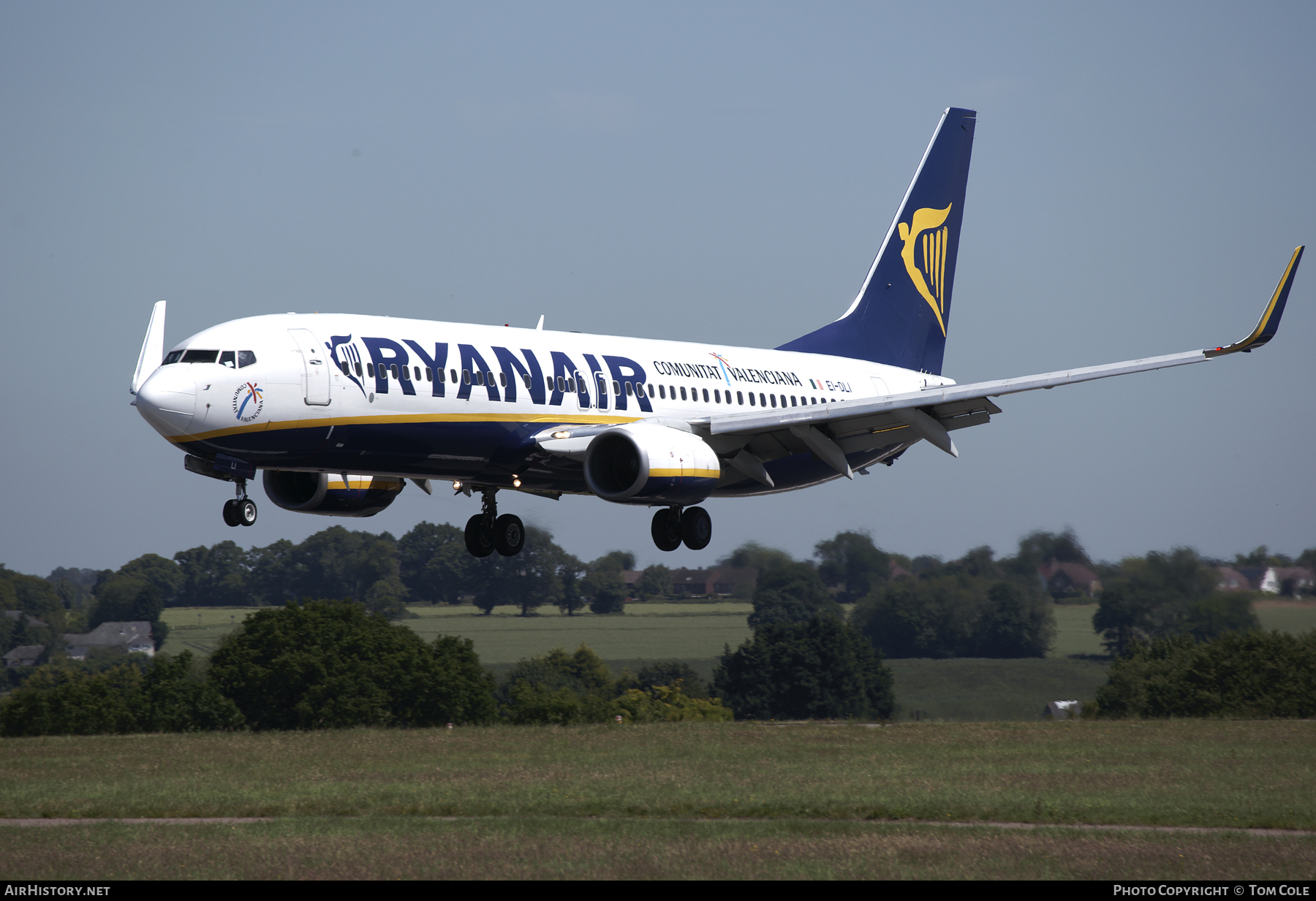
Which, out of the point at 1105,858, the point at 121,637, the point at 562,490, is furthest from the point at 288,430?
the point at 121,637

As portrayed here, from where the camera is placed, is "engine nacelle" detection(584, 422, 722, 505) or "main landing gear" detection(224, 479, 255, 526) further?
"engine nacelle" detection(584, 422, 722, 505)

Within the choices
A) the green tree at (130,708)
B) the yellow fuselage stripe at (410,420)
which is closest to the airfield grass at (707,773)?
the yellow fuselage stripe at (410,420)

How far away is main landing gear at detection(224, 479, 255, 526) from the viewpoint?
2738 centimetres

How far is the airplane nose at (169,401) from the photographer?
25.9 meters

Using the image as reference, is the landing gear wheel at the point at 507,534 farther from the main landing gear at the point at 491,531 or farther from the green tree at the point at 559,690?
the green tree at the point at 559,690

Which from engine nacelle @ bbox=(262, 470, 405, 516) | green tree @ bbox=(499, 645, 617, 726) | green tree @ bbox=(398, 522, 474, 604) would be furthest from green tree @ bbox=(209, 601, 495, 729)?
engine nacelle @ bbox=(262, 470, 405, 516)

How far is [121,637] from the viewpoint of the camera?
13275 cm

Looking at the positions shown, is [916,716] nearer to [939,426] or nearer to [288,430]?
[939,426]

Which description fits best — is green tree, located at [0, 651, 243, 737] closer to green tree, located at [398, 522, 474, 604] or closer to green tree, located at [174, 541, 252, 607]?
green tree, located at [398, 522, 474, 604]

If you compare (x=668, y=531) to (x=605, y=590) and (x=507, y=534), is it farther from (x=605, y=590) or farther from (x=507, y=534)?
Result: (x=605, y=590)

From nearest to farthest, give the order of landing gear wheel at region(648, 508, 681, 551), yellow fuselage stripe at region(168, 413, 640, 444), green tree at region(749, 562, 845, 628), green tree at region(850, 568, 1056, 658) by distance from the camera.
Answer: yellow fuselage stripe at region(168, 413, 640, 444), landing gear wheel at region(648, 508, 681, 551), green tree at region(850, 568, 1056, 658), green tree at region(749, 562, 845, 628)

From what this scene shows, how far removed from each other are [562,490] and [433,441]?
5.13 m

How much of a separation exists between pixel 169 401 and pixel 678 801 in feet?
72.0

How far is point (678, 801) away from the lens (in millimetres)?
41875
